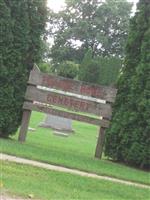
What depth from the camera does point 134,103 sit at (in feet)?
43.2

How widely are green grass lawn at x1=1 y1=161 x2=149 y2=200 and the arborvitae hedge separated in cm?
427

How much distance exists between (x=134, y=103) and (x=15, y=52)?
323 cm

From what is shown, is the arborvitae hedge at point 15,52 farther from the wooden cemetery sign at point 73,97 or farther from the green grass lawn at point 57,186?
the green grass lawn at point 57,186

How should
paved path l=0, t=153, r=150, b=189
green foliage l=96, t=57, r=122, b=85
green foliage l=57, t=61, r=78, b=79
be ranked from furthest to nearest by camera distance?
1. green foliage l=57, t=61, r=78, b=79
2. green foliage l=96, t=57, r=122, b=85
3. paved path l=0, t=153, r=150, b=189

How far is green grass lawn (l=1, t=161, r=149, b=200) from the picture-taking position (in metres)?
7.77

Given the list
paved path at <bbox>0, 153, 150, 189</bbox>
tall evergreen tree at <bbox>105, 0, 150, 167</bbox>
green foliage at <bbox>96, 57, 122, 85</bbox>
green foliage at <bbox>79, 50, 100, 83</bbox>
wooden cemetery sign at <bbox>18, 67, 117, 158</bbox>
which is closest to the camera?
paved path at <bbox>0, 153, 150, 189</bbox>

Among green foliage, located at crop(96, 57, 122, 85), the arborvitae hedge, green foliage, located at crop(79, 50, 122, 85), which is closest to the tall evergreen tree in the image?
the arborvitae hedge

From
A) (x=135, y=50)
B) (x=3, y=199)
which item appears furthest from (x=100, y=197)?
(x=135, y=50)

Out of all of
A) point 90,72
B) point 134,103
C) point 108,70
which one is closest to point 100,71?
point 108,70

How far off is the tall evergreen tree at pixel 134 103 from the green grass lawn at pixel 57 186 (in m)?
3.17

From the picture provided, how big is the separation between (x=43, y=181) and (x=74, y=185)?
19.9 inches

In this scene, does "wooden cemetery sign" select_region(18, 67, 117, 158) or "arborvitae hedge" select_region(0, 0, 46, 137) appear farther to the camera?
"arborvitae hedge" select_region(0, 0, 46, 137)

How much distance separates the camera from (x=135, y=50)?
13602mm

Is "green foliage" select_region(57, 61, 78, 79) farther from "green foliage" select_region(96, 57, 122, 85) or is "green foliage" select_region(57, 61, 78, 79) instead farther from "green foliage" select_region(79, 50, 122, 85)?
"green foliage" select_region(96, 57, 122, 85)
